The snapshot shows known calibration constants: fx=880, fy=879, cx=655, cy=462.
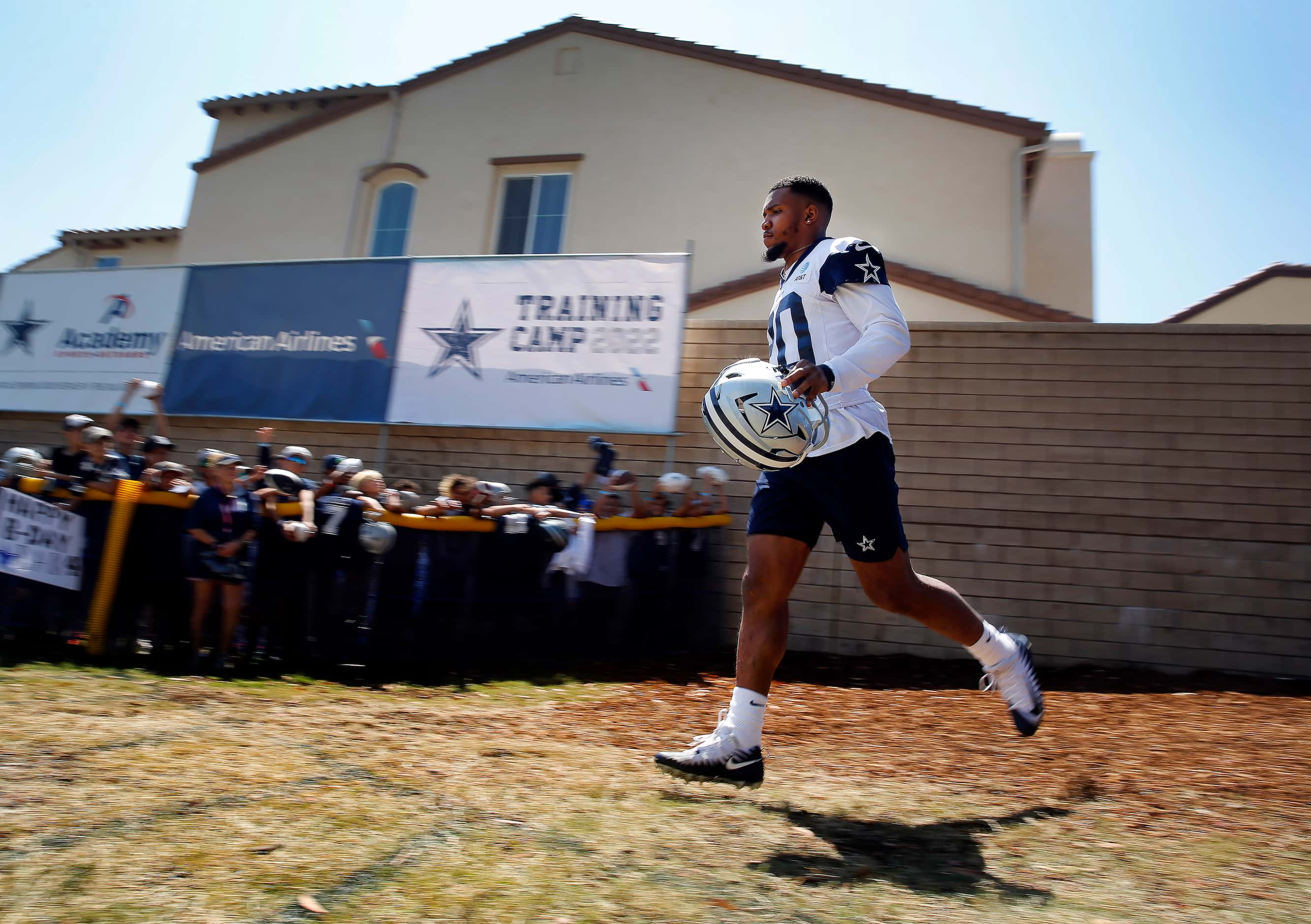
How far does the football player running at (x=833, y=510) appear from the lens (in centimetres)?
316

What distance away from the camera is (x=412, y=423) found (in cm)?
897

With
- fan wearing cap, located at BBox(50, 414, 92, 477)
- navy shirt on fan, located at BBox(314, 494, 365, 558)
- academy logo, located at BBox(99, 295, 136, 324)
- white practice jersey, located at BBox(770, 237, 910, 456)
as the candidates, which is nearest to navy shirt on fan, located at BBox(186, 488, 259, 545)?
navy shirt on fan, located at BBox(314, 494, 365, 558)

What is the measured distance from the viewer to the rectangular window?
13.7 m

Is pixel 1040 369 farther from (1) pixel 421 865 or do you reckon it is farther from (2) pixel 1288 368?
(1) pixel 421 865

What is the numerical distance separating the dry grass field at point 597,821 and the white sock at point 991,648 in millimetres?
466

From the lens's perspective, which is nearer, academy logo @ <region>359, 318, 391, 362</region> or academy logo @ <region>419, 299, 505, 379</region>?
academy logo @ <region>419, 299, 505, 379</region>

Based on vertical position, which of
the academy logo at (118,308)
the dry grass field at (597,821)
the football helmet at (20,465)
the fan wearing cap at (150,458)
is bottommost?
the dry grass field at (597,821)

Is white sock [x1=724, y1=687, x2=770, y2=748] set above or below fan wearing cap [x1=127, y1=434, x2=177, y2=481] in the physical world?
below

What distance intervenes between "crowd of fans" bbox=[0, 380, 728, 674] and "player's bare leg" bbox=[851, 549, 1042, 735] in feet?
12.3

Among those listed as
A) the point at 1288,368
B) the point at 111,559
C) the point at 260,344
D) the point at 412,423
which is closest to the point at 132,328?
the point at 260,344

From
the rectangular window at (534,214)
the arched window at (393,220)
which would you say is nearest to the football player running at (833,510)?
the rectangular window at (534,214)

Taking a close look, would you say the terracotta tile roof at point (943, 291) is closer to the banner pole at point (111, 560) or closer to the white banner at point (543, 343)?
the white banner at point (543, 343)

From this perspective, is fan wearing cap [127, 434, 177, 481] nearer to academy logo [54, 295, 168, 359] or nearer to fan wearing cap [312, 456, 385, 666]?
fan wearing cap [312, 456, 385, 666]

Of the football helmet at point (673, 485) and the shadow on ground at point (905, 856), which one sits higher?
the football helmet at point (673, 485)
